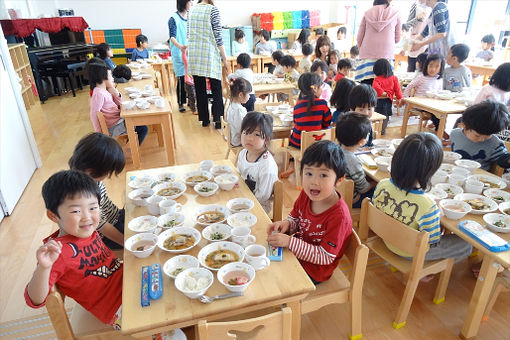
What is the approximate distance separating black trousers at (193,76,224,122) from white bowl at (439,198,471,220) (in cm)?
362

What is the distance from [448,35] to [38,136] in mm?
6011

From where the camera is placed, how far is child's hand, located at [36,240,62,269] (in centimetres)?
114

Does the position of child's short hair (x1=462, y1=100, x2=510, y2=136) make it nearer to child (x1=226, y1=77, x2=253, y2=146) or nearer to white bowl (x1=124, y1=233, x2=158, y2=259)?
child (x1=226, y1=77, x2=253, y2=146)

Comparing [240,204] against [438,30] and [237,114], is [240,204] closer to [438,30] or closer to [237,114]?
[237,114]

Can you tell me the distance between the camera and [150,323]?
1.05 m

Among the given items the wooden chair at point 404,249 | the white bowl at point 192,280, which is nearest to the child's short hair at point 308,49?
the wooden chair at point 404,249

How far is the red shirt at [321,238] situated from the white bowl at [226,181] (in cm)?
39

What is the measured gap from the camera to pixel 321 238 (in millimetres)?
1577

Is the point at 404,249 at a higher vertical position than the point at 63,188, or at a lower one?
lower

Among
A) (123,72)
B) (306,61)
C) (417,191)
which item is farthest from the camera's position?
(306,61)

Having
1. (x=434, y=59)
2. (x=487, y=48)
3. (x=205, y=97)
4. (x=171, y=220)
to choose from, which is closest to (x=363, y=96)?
(x=434, y=59)

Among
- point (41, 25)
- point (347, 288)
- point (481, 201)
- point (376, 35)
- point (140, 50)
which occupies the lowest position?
point (347, 288)

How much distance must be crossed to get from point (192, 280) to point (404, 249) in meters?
1.01

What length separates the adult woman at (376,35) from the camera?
4.14 metres
